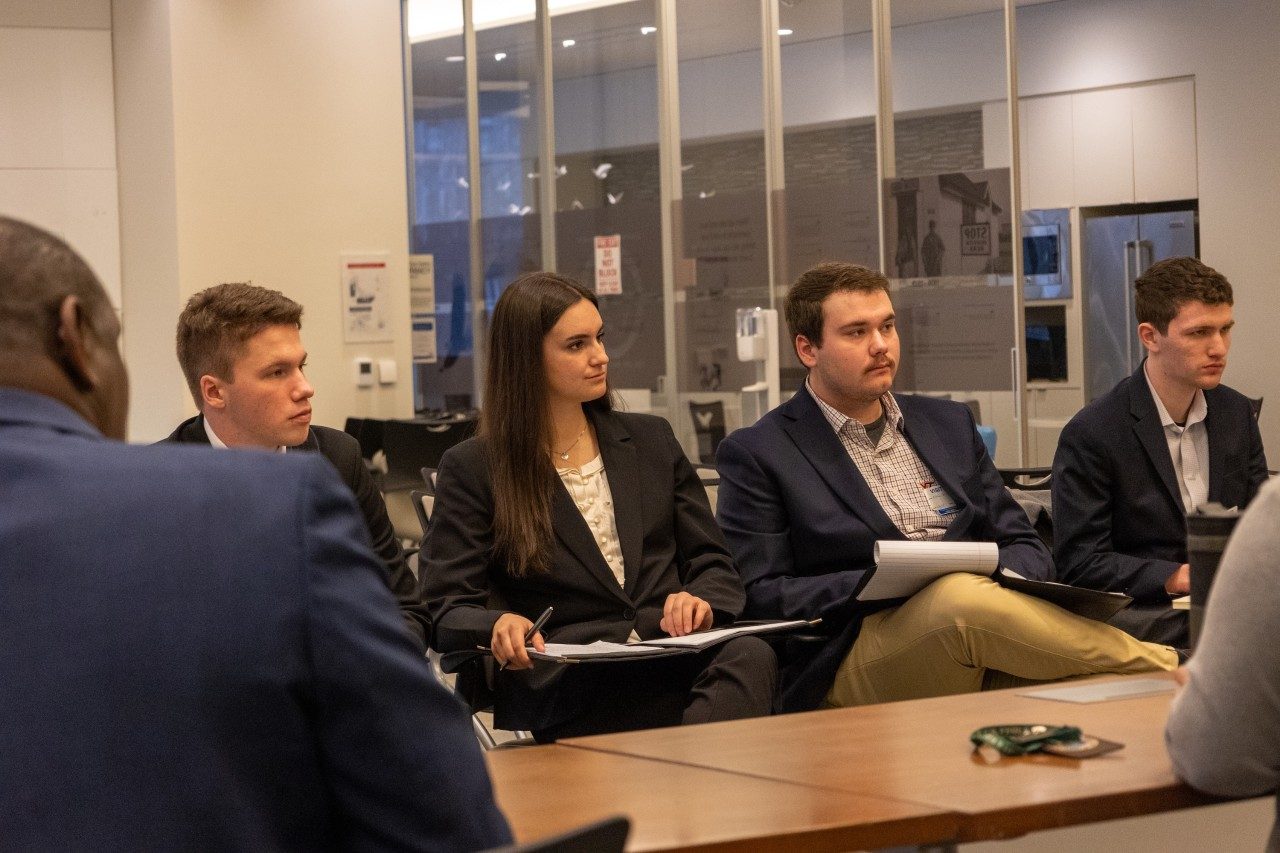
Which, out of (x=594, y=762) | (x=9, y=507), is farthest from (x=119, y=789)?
(x=594, y=762)

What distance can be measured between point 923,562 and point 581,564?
0.73 m

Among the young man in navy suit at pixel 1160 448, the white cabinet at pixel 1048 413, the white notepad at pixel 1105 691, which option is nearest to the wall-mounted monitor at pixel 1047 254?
the white cabinet at pixel 1048 413

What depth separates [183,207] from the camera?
24.0 ft

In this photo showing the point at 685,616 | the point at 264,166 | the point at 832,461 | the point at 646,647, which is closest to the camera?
the point at 646,647

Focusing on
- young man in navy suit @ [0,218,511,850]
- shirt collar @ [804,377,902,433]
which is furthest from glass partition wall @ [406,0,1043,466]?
young man in navy suit @ [0,218,511,850]

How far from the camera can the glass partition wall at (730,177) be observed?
7.41 m

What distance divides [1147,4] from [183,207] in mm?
5912

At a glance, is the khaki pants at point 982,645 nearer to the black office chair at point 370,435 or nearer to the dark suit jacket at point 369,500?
the dark suit jacket at point 369,500

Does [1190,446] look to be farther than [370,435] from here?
No

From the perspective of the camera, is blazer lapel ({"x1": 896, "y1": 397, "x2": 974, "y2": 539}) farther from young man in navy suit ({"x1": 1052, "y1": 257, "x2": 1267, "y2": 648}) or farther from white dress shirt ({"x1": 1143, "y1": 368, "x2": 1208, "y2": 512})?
white dress shirt ({"x1": 1143, "y1": 368, "x2": 1208, "y2": 512})

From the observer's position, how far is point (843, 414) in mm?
3688

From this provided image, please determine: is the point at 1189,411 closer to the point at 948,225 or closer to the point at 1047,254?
the point at 948,225

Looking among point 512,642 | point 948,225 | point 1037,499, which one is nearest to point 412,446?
point 948,225

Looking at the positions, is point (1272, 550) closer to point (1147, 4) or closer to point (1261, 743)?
point (1261, 743)
